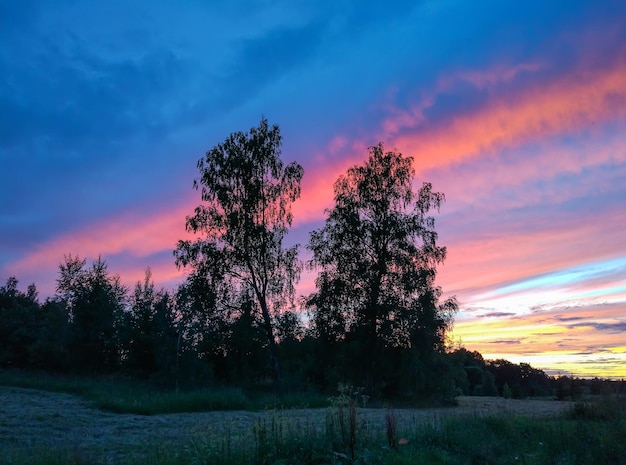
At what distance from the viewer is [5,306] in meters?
45.4

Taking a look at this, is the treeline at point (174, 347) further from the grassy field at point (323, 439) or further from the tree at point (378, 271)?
the grassy field at point (323, 439)

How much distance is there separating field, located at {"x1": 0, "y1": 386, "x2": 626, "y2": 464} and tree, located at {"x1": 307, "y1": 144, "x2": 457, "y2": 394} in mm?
12710

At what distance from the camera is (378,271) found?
96.8 ft

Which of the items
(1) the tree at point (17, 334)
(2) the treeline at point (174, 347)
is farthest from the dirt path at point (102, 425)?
(1) the tree at point (17, 334)

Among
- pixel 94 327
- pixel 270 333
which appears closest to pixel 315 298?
pixel 270 333

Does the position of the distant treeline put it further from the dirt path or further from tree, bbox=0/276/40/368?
the dirt path

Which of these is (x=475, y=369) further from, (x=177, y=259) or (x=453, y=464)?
(x=453, y=464)

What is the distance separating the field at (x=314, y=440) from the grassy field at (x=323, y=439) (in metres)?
0.02

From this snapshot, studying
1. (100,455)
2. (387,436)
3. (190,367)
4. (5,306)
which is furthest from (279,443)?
(5,306)

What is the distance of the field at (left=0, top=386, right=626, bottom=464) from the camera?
848 cm

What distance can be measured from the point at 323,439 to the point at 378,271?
68.5 feet

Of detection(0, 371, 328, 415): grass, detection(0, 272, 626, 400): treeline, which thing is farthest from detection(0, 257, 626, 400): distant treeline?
detection(0, 371, 328, 415): grass

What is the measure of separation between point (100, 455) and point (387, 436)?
5.33m

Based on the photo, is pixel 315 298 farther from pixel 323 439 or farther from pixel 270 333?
pixel 323 439
